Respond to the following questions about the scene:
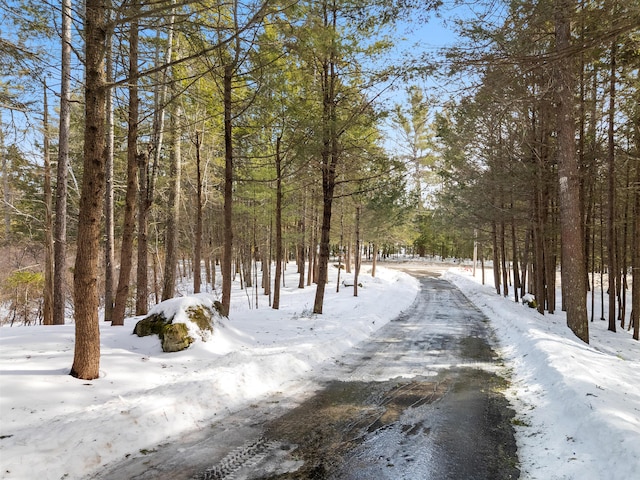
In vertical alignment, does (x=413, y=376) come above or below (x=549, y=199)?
below

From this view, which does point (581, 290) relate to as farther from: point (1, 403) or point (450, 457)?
point (1, 403)

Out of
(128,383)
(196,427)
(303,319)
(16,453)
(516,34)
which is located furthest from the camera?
(303,319)

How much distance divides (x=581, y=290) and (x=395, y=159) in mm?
6235

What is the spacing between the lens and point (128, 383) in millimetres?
5234

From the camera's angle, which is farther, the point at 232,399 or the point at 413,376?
the point at 413,376

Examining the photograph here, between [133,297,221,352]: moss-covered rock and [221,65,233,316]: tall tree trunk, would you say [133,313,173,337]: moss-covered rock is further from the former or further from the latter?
[221,65,233,316]: tall tree trunk

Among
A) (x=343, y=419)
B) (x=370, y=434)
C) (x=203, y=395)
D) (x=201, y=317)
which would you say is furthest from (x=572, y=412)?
(x=201, y=317)

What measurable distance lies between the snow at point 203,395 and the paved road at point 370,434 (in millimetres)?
304

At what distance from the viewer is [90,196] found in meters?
4.95

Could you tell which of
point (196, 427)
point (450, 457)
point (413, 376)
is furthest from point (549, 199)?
point (196, 427)

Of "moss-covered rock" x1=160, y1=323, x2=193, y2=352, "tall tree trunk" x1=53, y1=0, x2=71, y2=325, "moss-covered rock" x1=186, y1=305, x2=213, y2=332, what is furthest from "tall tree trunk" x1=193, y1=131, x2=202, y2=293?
"moss-covered rock" x1=160, y1=323, x2=193, y2=352

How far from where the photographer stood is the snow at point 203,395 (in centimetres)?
357

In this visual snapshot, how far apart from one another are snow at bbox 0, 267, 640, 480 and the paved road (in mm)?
304

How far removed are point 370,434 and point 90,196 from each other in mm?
4476
